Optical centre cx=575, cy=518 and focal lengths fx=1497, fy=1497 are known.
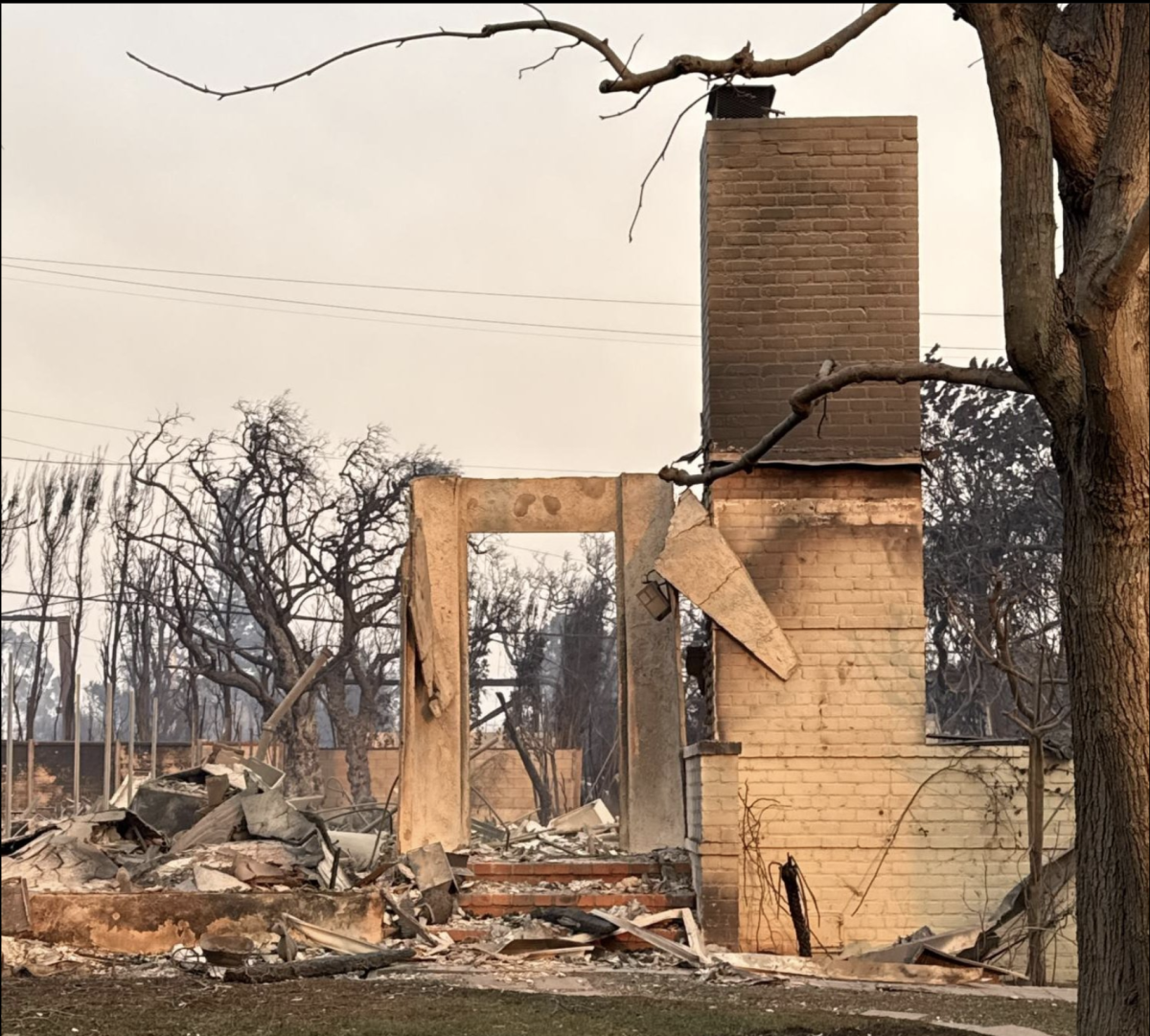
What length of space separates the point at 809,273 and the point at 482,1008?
21.1ft

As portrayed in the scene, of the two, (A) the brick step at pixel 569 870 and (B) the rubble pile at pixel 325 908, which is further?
(A) the brick step at pixel 569 870

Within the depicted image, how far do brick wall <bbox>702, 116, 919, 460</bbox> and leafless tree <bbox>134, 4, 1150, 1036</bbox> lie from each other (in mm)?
5997

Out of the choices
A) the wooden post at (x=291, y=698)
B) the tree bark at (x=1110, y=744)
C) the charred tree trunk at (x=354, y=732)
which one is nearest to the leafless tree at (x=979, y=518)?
the charred tree trunk at (x=354, y=732)

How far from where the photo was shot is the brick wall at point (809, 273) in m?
11.6

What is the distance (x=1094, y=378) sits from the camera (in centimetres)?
489

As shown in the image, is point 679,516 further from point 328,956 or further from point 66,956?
point 66,956

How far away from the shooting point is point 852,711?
11.3 metres

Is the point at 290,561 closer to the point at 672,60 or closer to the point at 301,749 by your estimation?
the point at 301,749

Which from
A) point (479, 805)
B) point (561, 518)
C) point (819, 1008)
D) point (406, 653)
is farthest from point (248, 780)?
point (479, 805)

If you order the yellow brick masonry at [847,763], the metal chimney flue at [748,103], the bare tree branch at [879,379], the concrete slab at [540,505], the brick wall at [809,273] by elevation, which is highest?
the metal chimney flue at [748,103]

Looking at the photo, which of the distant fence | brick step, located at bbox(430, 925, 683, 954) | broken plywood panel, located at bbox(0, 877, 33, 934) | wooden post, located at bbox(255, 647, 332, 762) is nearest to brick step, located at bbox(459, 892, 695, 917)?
brick step, located at bbox(430, 925, 683, 954)

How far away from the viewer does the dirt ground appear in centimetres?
700

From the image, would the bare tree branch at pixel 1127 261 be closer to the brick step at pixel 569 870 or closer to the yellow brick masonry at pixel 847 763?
the yellow brick masonry at pixel 847 763

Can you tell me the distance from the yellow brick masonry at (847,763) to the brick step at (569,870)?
76cm
